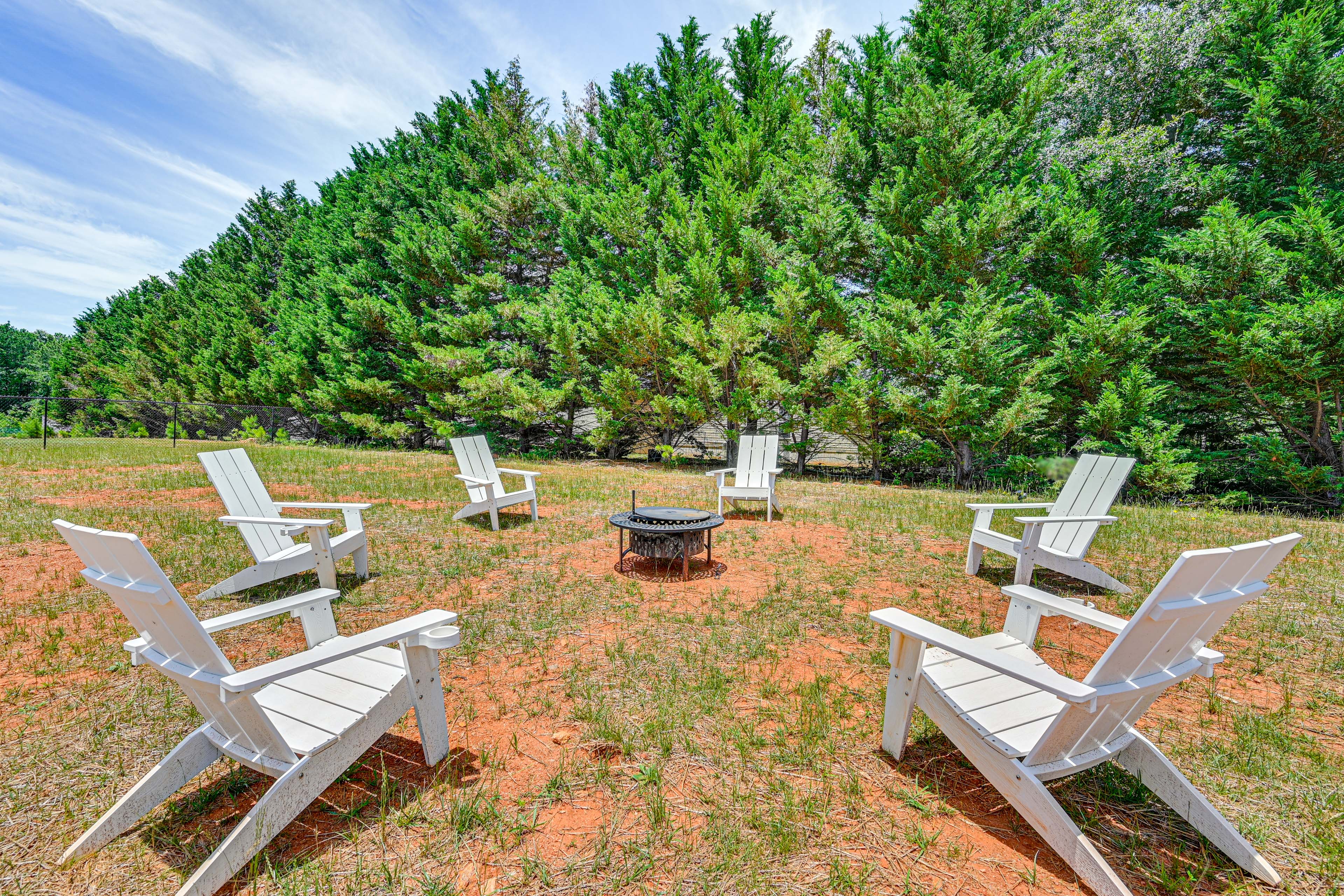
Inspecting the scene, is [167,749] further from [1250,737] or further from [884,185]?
[884,185]

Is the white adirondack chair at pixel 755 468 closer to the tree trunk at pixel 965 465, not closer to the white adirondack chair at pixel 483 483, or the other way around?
the white adirondack chair at pixel 483 483

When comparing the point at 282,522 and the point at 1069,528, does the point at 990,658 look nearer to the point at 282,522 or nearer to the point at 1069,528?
the point at 1069,528

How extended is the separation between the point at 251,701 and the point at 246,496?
129 inches

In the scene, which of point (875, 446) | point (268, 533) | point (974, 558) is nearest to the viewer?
point (268, 533)

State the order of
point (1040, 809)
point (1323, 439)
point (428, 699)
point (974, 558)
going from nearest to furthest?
1. point (1040, 809)
2. point (428, 699)
3. point (974, 558)
4. point (1323, 439)

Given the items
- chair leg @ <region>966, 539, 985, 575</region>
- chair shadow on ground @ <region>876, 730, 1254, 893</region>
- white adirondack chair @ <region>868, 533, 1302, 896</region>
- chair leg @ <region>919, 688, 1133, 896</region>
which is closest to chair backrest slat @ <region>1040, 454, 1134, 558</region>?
chair leg @ <region>966, 539, 985, 575</region>

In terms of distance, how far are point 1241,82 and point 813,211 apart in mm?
6944

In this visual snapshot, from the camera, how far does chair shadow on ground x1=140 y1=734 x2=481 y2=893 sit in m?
1.65

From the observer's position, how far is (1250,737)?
90.0 inches

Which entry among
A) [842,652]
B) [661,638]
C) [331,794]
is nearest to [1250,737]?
[842,652]

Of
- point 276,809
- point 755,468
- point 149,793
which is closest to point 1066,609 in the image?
point 276,809

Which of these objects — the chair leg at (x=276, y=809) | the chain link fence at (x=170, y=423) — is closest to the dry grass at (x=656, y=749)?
the chair leg at (x=276, y=809)

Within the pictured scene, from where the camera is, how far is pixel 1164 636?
1.52 meters

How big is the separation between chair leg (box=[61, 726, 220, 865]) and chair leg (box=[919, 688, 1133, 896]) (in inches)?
102
